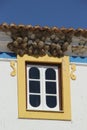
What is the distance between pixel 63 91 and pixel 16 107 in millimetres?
1343

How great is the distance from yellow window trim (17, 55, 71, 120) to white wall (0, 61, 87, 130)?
106mm

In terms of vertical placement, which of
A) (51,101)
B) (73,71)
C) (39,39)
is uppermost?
(39,39)

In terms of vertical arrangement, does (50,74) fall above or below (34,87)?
above

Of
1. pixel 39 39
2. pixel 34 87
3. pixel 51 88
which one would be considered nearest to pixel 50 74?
pixel 51 88

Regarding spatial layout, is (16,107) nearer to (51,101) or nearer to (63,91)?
(51,101)

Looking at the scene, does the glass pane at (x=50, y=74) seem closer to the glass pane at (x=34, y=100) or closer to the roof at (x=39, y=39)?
the roof at (x=39, y=39)

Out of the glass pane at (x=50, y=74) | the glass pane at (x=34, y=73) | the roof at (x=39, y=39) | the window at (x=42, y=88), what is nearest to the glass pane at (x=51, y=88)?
the window at (x=42, y=88)

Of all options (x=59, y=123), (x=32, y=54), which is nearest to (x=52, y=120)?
(x=59, y=123)

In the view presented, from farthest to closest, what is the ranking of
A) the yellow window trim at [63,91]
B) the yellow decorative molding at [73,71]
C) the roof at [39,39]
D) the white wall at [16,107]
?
the yellow decorative molding at [73,71] → the roof at [39,39] → the yellow window trim at [63,91] → the white wall at [16,107]

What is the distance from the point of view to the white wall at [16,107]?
82.8ft

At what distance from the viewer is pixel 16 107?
25.5m

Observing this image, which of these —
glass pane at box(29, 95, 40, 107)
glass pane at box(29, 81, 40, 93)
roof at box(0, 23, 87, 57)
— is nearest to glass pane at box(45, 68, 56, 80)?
glass pane at box(29, 81, 40, 93)

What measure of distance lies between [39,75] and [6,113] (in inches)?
56.3

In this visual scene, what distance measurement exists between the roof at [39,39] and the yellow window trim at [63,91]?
148 mm
